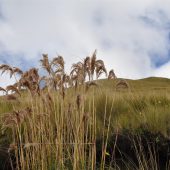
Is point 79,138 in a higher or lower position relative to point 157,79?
lower

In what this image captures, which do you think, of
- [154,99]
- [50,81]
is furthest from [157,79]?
[50,81]

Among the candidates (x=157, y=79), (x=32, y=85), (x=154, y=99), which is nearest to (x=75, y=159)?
(x=32, y=85)

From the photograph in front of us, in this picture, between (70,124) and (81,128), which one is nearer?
(81,128)

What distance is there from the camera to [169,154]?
229 inches

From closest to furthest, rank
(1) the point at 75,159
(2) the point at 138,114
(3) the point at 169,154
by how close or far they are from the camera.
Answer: (1) the point at 75,159 → (3) the point at 169,154 → (2) the point at 138,114

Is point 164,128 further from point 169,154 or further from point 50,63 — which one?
point 50,63

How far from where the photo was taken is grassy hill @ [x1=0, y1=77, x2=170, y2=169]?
4520 mm

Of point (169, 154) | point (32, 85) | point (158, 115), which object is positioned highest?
point (32, 85)

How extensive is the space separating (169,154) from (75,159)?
72.0 inches

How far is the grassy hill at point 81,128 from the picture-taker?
4.52 m

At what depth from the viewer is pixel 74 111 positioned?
5035 millimetres

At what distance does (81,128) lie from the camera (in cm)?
451

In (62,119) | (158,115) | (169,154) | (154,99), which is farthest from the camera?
(154,99)

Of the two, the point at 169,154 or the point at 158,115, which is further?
the point at 158,115
